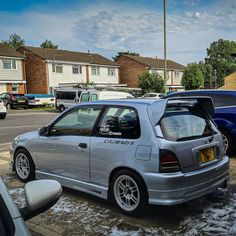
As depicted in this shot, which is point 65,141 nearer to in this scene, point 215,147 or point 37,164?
point 37,164

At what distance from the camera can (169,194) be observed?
4074 mm

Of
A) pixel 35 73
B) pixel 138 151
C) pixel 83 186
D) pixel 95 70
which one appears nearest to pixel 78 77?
pixel 95 70

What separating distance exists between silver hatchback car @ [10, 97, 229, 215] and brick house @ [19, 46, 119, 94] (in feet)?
119

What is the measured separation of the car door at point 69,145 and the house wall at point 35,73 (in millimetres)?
35777

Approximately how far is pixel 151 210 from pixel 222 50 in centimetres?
10313

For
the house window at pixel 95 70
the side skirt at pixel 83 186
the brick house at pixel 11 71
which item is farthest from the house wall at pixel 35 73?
the side skirt at pixel 83 186

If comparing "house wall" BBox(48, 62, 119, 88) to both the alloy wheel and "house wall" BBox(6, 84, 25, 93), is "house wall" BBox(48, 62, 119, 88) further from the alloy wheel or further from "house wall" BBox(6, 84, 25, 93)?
the alloy wheel

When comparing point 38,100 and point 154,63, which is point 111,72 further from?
point 38,100

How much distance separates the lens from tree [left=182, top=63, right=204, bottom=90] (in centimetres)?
5303

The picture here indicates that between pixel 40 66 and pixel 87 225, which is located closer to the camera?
pixel 87 225

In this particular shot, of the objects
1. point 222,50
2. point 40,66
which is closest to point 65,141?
point 40,66

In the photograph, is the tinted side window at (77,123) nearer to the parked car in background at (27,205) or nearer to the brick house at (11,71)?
the parked car in background at (27,205)

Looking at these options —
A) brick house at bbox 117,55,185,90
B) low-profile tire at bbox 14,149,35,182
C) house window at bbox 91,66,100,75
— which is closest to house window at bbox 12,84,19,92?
house window at bbox 91,66,100,75

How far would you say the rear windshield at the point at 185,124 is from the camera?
433cm
